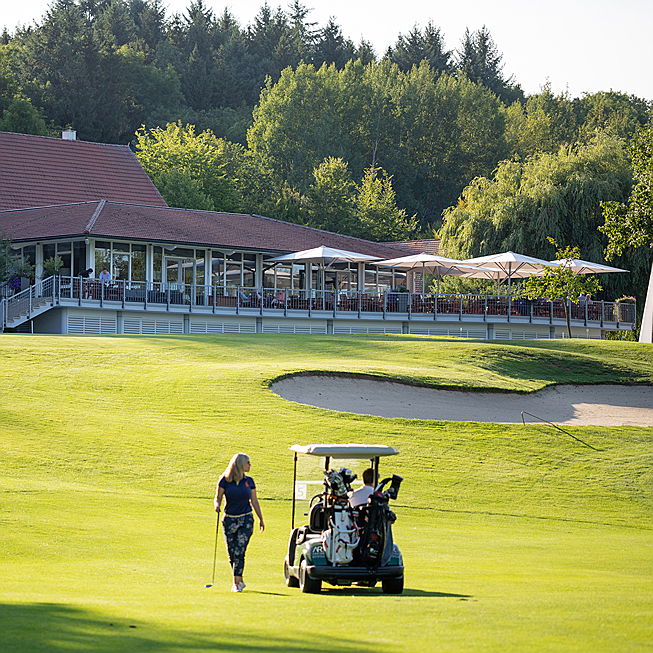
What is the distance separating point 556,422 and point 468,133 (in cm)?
7609

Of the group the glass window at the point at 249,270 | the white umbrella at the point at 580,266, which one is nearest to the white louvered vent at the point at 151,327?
the glass window at the point at 249,270

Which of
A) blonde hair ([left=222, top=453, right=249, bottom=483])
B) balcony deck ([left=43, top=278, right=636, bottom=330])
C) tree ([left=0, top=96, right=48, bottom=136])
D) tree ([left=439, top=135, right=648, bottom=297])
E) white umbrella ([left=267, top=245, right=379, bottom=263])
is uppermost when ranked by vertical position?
tree ([left=0, top=96, right=48, bottom=136])

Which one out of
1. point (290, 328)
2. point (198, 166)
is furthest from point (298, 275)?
point (198, 166)

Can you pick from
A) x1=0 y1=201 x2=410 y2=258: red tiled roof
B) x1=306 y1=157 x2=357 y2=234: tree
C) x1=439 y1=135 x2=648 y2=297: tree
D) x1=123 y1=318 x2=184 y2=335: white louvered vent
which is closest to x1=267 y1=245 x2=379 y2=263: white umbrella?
x1=0 y1=201 x2=410 y2=258: red tiled roof

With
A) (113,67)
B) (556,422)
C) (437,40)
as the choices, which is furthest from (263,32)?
(556,422)

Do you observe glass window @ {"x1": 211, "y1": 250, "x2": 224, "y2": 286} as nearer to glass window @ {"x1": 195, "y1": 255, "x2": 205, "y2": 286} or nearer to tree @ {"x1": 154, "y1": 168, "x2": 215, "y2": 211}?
glass window @ {"x1": 195, "y1": 255, "x2": 205, "y2": 286}

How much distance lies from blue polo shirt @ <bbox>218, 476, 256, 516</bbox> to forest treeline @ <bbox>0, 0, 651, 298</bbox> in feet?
160

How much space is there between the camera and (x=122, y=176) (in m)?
61.2

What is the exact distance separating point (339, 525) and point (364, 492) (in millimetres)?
502

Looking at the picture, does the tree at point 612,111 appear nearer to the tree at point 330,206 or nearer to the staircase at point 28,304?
the tree at point 330,206

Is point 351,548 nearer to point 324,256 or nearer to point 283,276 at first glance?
point 324,256

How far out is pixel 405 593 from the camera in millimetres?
10805

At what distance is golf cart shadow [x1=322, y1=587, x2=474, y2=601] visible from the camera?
1036 cm

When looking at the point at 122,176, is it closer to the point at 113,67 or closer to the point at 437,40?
the point at 113,67
